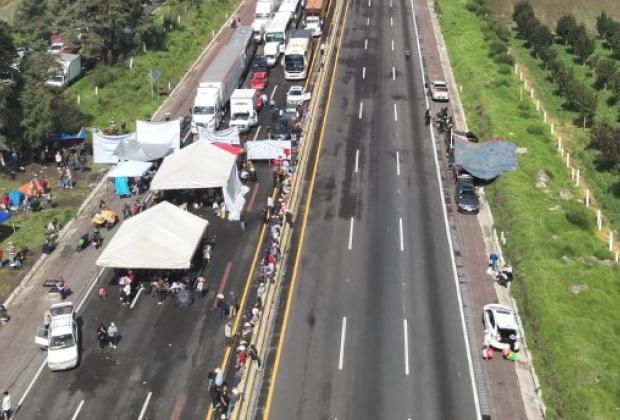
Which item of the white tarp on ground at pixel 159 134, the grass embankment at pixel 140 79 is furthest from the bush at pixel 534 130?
the grass embankment at pixel 140 79

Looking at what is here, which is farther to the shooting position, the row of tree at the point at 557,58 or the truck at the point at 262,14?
the truck at the point at 262,14

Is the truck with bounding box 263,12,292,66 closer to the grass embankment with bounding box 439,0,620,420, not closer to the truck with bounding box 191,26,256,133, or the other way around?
the truck with bounding box 191,26,256,133

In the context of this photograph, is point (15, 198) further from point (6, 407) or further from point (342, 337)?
point (342, 337)

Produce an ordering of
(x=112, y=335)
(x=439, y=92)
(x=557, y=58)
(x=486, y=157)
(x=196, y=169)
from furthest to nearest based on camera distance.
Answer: (x=557, y=58)
(x=439, y=92)
(x=486, y=157)
(x=196, y=169)
(x=112, y=335)

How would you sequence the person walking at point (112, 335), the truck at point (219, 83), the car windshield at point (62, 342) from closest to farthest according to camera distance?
1. the car windshield at point (62, 342)
2. the person walking at point (112, 335)
3. the truck at point (219, 83)

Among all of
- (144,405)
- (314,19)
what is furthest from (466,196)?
(314,19)

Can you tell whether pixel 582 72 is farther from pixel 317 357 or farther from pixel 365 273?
pixel 317 357

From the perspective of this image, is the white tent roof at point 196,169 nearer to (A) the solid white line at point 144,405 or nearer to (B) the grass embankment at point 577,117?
(A) the solid white line at point 144,405
